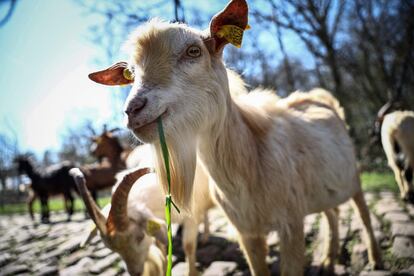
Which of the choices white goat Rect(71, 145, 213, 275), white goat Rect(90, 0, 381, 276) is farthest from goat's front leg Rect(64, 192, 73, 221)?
white goat Rect(90, 0, 381, 276)

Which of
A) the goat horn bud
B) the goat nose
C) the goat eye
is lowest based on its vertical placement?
the goat horn bud

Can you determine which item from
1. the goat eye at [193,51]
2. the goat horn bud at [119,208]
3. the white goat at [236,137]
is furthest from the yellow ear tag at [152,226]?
the goat eye at [193,51]

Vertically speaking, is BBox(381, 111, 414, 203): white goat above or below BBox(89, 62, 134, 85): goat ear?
below

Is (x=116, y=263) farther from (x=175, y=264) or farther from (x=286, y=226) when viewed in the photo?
(x=286, y=226)

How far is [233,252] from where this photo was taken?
4527 mm

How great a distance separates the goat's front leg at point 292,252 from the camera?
99.8 inches

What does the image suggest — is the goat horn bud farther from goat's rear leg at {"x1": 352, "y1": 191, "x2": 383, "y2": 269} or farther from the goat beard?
goat's rear leg at {"x1": 352, "y1": 191, "x2": 383, "y2": 269}

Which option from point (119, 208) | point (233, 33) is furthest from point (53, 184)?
point (233, 33)

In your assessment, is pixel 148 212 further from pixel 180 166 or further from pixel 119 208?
pixel 180 166

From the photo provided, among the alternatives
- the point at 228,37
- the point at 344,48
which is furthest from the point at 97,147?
the point at 344,48

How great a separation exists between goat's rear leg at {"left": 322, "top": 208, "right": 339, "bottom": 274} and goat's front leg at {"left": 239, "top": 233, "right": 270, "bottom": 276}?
124 centimetres

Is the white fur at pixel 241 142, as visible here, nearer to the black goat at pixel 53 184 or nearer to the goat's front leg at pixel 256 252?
the goat's front leg at pixel 256 252

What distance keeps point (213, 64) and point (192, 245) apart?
8.50 feet

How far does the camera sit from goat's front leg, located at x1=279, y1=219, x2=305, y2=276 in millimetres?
2535
